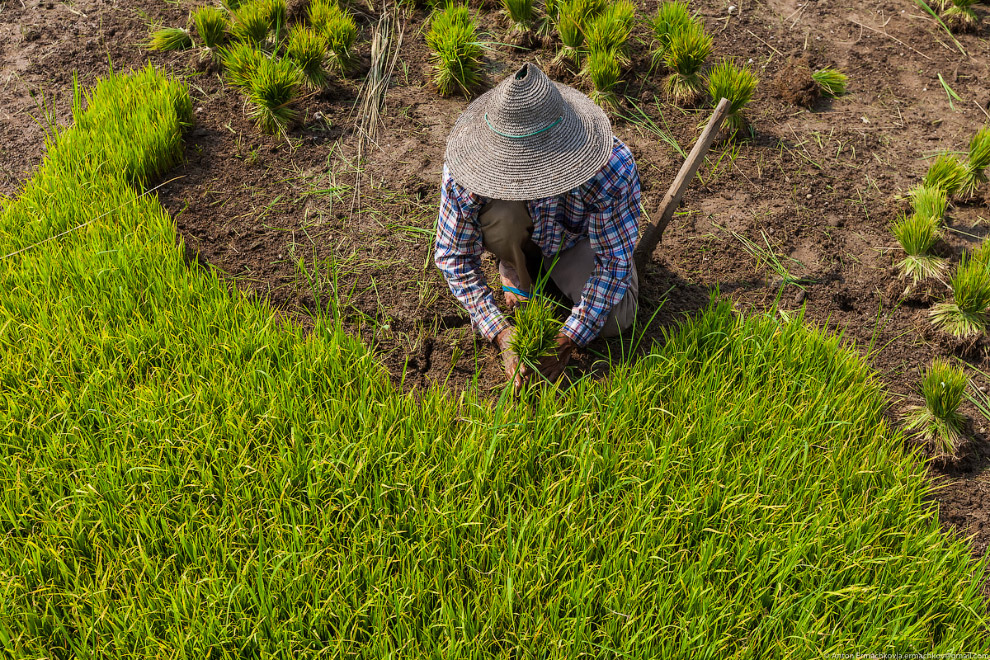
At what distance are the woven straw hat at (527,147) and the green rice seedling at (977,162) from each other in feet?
6.25

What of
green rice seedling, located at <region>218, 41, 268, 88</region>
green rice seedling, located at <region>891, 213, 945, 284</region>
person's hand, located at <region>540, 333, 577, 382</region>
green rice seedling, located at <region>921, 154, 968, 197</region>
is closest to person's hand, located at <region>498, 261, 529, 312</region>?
person's hand, located at <region>540, 333, 577, 382</region>

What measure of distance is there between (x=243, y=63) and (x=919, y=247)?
3.16 metres

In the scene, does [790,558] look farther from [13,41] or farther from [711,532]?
[13,41]

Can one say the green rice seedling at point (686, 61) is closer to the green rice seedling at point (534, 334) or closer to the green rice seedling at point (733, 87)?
the green rice seedling at point (733, 87)

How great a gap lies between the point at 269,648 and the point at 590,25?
3.10m

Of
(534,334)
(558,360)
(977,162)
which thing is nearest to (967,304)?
(977,162)

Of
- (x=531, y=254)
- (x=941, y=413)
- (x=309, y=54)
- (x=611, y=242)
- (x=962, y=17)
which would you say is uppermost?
(x=309, y=54)

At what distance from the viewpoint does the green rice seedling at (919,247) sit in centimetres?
283

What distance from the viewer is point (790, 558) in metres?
1.99

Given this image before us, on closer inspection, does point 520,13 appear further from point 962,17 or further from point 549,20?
point 962,17

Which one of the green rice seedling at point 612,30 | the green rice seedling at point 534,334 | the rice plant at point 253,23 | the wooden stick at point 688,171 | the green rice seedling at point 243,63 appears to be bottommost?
the green rice seedling at point 534,334

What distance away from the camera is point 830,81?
3.60 m

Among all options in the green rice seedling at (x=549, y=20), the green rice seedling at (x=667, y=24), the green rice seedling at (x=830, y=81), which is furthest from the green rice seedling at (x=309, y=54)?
the green rice seedling at (x=830, y=81)

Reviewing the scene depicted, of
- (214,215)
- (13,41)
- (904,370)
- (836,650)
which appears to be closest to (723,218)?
(904,370)
